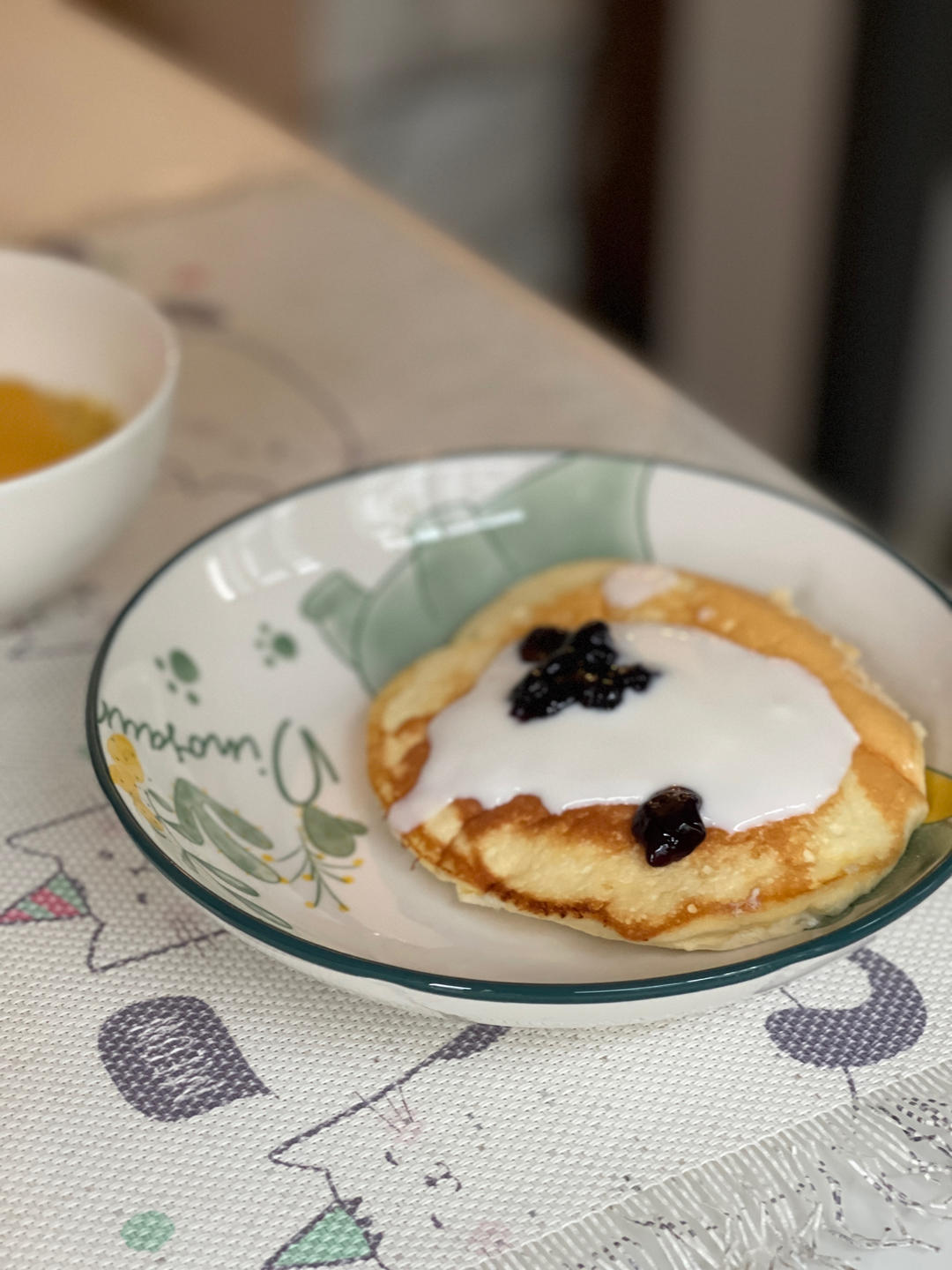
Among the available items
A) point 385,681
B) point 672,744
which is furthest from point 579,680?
point 385,681

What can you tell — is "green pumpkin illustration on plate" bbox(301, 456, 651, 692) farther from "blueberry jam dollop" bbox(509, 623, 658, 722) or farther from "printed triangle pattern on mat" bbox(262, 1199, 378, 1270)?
"printed triangle pattern on mat" bbox(262, 1199, 378, 1270)

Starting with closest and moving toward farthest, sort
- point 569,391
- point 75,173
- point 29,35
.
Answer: point 569,391, point 75,173, point 29,35

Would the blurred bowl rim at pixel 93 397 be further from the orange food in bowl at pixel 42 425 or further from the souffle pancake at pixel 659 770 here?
the souffle pancake at pixel 659 770

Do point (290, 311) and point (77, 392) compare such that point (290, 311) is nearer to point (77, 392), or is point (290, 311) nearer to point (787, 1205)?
point (77, 392)

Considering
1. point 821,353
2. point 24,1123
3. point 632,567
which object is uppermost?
point 632,567

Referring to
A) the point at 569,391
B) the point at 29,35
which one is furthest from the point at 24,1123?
the point at 29,35

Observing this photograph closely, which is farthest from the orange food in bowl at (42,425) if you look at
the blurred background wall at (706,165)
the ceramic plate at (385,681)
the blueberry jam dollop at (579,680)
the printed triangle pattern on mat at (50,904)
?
the blurred background wall at (706,165)

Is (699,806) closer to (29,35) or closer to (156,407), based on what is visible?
(156,407)

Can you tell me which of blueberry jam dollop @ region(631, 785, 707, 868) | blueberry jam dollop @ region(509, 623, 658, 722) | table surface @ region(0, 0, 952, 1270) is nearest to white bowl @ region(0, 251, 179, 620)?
table surface @ region(0, 0, 952, 1270)
